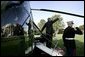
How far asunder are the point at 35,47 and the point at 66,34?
6.02 feet

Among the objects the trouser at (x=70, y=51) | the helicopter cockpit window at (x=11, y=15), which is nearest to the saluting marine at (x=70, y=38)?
the trouser at (x=70, y=51)

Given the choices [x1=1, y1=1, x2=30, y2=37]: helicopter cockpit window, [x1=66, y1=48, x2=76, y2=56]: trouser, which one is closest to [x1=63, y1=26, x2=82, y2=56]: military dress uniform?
[x1=66, y1=48, x2=76, y2=56]: trouser

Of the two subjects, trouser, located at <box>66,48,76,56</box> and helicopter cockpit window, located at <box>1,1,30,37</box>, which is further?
trouser, located at <box>66,48,76,56</box>

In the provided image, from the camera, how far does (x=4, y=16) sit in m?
3.15

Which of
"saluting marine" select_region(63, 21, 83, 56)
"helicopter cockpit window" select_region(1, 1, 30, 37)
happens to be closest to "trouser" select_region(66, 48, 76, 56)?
"saluting marine" select_region(63, 21, 83, 56)

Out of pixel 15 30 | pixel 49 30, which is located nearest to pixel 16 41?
pixel 15 30

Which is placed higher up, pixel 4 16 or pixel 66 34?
pixel 4 16

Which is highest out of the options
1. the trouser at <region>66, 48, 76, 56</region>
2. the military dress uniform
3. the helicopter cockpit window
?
the helicopter cockpit window

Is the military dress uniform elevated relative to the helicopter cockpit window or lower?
lower

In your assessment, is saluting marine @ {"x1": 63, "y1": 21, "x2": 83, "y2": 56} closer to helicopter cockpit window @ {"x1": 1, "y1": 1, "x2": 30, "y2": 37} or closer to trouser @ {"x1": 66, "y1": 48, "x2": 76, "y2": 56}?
trouser @ {"x1": 66, "y1": 48, "x2": 76, "y2": 56}

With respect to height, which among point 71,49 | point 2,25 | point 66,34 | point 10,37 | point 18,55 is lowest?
point 71,49

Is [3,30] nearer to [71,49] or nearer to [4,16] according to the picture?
[4,16]

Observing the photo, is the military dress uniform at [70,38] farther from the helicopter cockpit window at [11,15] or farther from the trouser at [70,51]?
the helicopter cockpit window at [11,15]

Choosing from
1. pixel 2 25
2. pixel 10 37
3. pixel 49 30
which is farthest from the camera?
pixel 49 30
